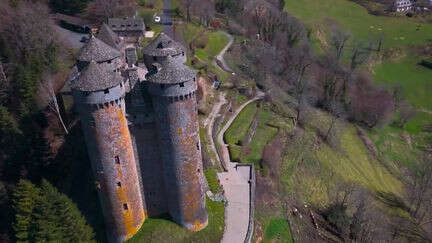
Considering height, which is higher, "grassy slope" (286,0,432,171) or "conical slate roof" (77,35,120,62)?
"conical slate roof" (77,35,120,62)

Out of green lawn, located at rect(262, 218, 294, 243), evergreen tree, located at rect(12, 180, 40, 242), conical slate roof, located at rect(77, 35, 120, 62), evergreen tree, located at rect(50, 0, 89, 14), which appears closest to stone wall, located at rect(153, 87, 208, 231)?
conical slate roof, located at rect(77, 35, 120, 62)

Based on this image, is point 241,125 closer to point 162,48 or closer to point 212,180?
point 212,180

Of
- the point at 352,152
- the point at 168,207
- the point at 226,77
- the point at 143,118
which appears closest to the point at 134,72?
Result: the point at 143,118

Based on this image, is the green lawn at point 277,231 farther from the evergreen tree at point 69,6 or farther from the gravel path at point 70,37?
the evergreen tree at point 69,6

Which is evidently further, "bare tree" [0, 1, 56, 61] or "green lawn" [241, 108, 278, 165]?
"bare tree" [0, 1, 56, 61]

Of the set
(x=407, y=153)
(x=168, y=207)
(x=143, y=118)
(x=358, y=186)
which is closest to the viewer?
(x=143, y=118)

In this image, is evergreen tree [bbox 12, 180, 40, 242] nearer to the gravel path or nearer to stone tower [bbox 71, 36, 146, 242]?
stone tower [bbox 71, 36, 146, 242]

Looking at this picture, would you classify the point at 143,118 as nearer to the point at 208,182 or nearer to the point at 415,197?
the point at 208,182
